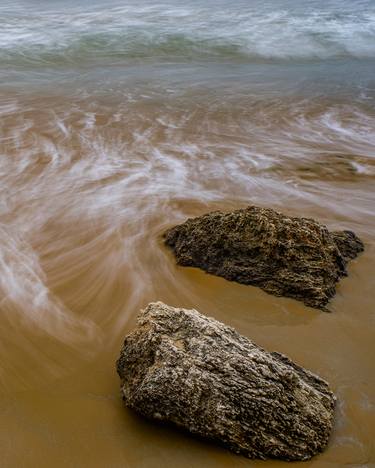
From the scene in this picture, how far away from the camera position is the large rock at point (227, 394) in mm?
2402

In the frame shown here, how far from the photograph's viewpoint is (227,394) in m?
2.44

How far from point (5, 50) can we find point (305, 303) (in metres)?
14.9

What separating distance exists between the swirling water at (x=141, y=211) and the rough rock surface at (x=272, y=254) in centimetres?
11

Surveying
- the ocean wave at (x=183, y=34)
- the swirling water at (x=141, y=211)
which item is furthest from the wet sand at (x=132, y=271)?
the ocean wave at (x=183, y=34)

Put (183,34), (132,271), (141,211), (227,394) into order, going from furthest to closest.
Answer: (183,34), (141,211), (132,271), (227,394)

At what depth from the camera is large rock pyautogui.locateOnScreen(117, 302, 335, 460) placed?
7.88 feet

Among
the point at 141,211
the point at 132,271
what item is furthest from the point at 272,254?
the point at 141,211

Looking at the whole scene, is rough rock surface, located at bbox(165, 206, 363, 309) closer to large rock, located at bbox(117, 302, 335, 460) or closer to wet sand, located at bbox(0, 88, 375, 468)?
wet sand, located at bbox(0, 88, 375, 468)

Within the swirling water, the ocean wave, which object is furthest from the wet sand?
the ocean wave

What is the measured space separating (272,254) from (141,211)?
1959 millimetres

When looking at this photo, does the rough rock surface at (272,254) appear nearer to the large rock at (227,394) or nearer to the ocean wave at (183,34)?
the large rock at (227,394)

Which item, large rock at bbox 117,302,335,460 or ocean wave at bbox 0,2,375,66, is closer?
large rock at bbox 117,302,335,460

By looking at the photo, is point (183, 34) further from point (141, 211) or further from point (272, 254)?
point (272, 254)

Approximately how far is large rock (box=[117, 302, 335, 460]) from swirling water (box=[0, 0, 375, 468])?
0.12m
